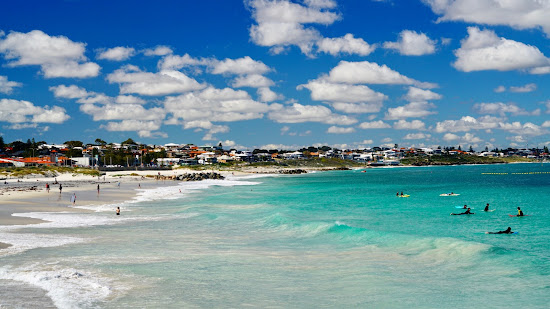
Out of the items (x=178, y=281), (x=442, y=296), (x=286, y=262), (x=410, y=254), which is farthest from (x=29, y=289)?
(x=410, y=254)

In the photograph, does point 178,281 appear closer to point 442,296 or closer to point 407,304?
point 407,304

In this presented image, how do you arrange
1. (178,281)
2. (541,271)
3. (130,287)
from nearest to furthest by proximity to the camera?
(130,287) → (178,281) → (541,271)

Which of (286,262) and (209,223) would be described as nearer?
(286,262)

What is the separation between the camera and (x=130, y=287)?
17516 millimetres

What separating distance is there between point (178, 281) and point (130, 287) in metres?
1.93

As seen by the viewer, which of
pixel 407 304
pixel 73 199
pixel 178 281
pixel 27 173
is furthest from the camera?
pixel 27 173

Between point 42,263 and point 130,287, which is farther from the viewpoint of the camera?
point 42,263

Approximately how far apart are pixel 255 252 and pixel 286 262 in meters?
2.83

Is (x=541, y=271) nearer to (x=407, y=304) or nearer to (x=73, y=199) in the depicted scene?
(x=407, y=304)

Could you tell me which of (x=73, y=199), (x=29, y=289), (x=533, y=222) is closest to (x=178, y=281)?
(x=29, y=289)

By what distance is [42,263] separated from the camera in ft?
67.7

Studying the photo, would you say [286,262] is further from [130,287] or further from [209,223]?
[209,223]

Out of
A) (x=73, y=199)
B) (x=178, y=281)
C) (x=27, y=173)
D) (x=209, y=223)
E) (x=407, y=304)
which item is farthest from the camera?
(x=27, y=173)

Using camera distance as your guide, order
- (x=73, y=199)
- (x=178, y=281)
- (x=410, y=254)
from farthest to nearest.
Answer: (x=73, y=199) → (x=410, y=254) → (x=178, y=281)
